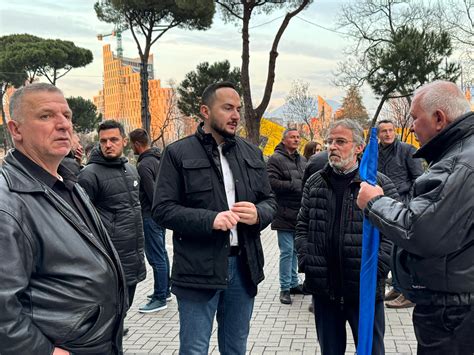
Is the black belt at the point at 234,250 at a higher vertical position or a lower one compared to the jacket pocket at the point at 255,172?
lower

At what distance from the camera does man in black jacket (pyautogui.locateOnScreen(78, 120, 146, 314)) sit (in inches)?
162

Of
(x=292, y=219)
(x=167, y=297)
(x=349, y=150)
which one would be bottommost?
(x=167, y=297)

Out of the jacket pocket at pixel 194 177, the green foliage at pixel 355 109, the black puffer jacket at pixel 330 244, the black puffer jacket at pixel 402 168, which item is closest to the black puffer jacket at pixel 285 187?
the black puffer jacket at pixel 402 168

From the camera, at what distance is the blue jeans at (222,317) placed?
2836mm

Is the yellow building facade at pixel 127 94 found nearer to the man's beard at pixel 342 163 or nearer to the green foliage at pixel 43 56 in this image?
the green foliage at pixel 43 56

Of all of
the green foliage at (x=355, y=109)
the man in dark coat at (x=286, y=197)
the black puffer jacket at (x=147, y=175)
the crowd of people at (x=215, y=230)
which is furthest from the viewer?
the green foliage at (x=355, y=109)

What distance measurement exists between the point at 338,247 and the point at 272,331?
2.06m

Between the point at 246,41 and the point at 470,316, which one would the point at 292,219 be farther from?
the point at 246,41

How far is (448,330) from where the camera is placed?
7.34ft

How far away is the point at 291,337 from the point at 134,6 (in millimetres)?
19218

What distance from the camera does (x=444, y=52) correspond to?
1838cm

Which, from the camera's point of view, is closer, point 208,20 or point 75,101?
point 208,20

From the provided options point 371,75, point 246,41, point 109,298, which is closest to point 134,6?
point 246,41

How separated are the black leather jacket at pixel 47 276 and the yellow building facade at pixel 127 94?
3861 cm
